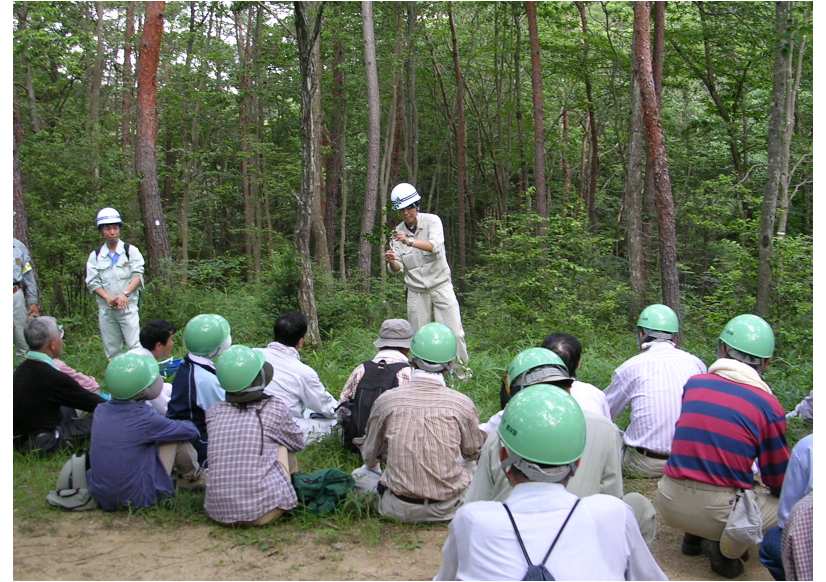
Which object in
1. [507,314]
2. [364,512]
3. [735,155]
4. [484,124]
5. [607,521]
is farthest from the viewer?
[484,124]

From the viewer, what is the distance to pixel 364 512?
4.63 m

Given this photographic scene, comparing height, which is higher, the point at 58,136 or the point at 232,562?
the point at 58,136

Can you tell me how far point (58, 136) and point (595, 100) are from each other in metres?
15.7

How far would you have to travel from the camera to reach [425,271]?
784 centimetres

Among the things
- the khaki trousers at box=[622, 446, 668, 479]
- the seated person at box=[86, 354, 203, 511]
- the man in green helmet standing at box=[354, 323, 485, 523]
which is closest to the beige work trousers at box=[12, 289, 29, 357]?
the seated person at box=[86, 354, 203, 511]

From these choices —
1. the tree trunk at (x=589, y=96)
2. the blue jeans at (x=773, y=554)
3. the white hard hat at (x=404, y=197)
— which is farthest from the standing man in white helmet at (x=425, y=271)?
the tree trunk at (x=589, y=96)

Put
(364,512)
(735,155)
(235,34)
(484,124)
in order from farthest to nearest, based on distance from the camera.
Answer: (484,124) → (235,34) → (735,155) → (364,512)

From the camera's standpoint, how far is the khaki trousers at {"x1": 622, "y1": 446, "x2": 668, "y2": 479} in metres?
4.97

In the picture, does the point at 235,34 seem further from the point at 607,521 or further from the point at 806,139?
the point at 607,521

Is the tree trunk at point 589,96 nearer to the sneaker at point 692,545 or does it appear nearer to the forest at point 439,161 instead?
the forest at point 439,161

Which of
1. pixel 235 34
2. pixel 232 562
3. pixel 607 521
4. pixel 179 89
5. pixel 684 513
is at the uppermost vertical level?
pixel 235 34

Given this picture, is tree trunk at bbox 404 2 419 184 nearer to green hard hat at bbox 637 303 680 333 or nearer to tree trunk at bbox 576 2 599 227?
tree trunk at bbox 576 2 599 227

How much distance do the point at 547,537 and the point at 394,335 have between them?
3.64 m

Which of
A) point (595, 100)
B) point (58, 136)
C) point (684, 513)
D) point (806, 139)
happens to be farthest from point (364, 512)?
point (595, 100)
